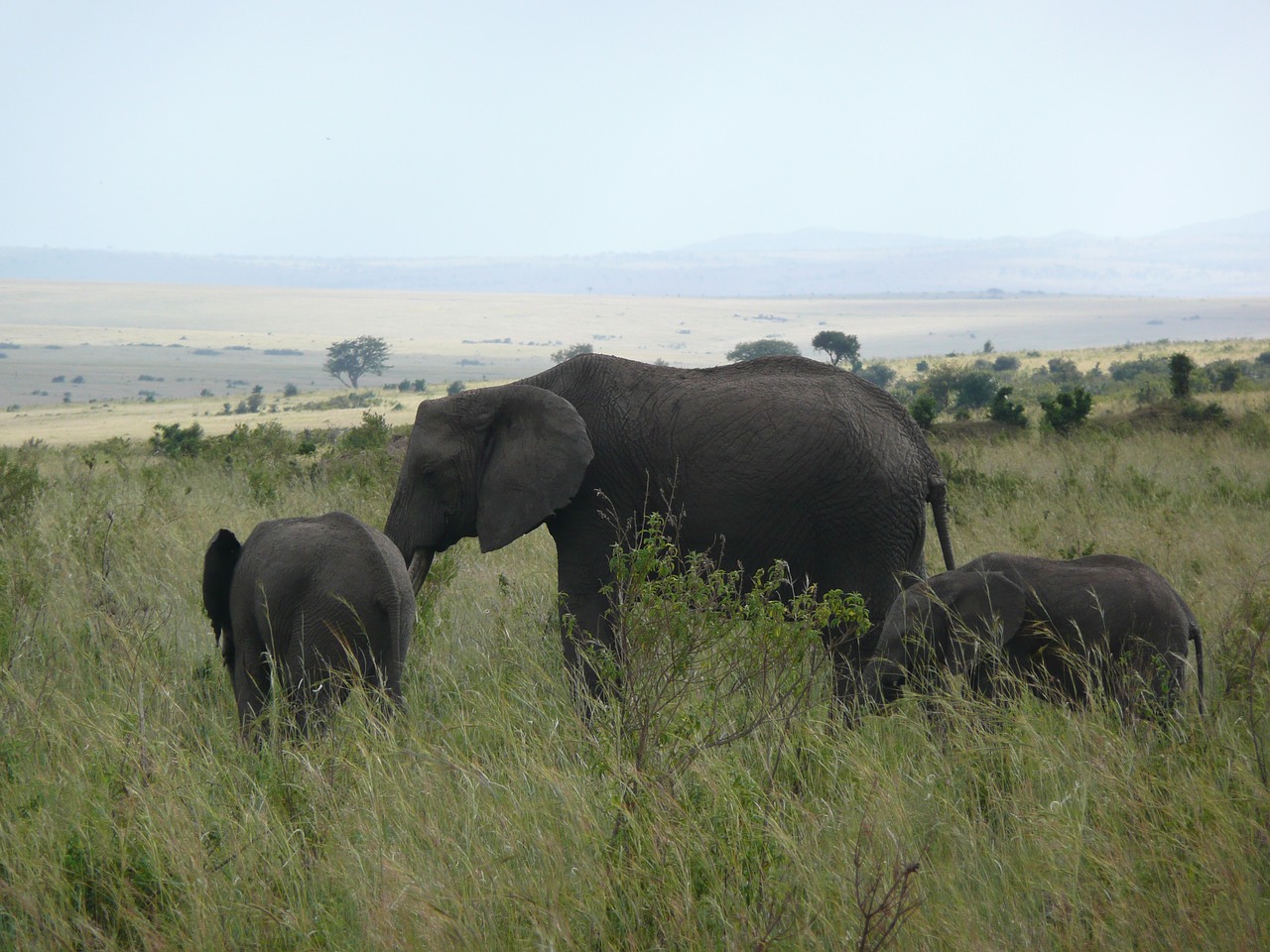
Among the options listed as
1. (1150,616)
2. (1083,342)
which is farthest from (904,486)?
(1083,342)

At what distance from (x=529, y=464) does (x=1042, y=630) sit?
8.56 feet

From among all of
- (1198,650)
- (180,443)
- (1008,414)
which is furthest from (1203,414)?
(180,443)

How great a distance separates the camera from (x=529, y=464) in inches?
231

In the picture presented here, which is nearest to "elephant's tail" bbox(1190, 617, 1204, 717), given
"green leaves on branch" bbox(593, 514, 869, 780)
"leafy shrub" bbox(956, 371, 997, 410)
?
"green leaves on branch" bbox(593, 514, 869, 780)

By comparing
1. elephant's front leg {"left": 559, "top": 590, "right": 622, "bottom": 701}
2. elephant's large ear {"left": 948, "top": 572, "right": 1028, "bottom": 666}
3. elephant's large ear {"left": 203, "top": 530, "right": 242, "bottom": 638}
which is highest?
elephant's large ear {"left": 203, "top": 530, "right": 242, "bottom": 638}

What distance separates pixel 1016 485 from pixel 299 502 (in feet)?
24.6

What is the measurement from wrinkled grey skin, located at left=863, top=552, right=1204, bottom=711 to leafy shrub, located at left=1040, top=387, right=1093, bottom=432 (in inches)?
490

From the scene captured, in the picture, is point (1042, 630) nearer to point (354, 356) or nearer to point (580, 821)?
point (580, 821)

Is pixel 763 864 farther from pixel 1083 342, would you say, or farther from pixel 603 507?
pixel 1083 342

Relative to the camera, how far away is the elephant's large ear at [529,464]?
5.81 meters

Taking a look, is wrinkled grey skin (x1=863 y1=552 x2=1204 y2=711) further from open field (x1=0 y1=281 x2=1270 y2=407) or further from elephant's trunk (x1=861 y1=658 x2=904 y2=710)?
open field (x1=0 y1=281 x2=1270 y2=407)

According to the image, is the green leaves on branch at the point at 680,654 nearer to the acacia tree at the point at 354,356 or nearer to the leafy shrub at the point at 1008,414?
the leafy shrub at the point at 1008,414

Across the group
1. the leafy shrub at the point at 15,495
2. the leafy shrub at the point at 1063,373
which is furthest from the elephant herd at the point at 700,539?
the leafy shrub at the point at 1063,373

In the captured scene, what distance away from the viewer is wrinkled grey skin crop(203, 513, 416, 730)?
4.99m
